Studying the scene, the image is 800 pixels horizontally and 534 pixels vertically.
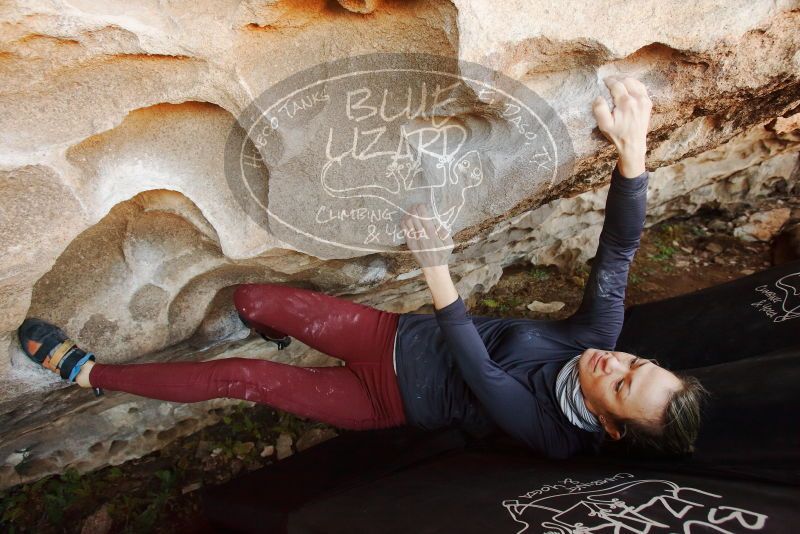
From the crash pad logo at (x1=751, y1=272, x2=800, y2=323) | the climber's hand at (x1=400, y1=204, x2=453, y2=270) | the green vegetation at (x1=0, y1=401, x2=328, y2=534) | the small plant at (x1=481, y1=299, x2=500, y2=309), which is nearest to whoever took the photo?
the climber's hand at (x1=400, y1=204, x2=453, y2=270)

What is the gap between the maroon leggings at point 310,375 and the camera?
1.64 metres

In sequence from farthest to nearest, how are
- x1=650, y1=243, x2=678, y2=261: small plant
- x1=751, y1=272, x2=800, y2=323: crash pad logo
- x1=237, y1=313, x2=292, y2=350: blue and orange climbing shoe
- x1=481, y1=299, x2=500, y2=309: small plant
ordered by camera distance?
x1=650, y1=243, x2=678, y2=261: small plant < x1=481, y1=299, x2=500, y2=309: small plant < x1=751, y1=272, x2=800, y2=323: crash pad logo < x1=237, y1=313, x2=292, y2=350: blue and orange climbing shoe

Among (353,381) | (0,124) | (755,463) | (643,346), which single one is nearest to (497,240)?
(643,346)

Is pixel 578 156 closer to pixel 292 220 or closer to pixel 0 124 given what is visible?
pixel 292 220

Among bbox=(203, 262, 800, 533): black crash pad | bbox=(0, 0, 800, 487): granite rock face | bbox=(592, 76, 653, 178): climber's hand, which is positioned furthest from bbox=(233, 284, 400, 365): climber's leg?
bbox=(592, 76, 653, 178): climber's hand

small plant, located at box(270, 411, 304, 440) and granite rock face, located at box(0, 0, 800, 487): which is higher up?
granite rock face, located at box(0, 0, 800, 487)

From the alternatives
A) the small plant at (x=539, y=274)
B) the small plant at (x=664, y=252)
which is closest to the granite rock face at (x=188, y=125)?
the small plant at (x=539, y=274)

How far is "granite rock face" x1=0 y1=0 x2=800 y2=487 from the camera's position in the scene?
115 centimetres

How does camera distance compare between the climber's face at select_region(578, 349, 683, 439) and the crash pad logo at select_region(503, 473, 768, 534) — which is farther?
the climber's face at select_region(578, 349, 683, 439)

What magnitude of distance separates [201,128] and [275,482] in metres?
1.26

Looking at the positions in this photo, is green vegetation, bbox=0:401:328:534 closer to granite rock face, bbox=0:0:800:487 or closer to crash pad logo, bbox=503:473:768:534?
granite rock face, bbox=0:0:800:487

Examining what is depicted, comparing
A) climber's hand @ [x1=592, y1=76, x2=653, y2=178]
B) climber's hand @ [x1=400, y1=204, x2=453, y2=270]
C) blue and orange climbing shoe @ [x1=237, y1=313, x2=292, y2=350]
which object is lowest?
blue and orange climbing shoe @ [x1=237, y1=313, x2=292, y2=350]

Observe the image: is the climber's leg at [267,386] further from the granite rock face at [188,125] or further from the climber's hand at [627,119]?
the climber's hand at [627,119]

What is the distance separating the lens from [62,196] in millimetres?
1250
